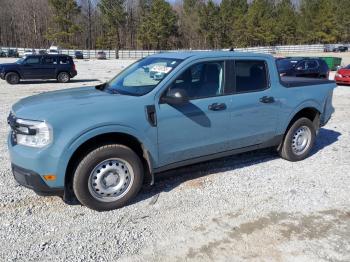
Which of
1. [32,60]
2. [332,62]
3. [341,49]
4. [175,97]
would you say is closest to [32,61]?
[32,60]

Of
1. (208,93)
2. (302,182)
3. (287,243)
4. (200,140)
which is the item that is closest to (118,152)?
(200,140)

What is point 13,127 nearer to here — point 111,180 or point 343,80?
point 111,180

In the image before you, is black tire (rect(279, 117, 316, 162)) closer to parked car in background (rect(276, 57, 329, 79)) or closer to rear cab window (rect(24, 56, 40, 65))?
parked car in background (rect(276, 57, 329, 79))

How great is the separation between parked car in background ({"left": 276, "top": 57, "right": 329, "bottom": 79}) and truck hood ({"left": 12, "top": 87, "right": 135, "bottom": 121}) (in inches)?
567

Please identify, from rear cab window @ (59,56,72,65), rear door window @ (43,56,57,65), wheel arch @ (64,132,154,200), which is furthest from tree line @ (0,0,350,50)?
wheel arch @ (64,132,154,200)

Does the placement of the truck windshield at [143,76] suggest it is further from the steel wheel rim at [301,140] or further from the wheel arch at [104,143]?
the steel wheel rim at [301,140]

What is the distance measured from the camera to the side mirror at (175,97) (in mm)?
4102

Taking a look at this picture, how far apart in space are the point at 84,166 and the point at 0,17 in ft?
331

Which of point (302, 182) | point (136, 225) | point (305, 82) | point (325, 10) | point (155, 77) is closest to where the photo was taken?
point (136, 225)

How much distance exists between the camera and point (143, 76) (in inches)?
187

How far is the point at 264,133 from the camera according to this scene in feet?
17.4

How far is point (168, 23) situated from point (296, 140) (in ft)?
259

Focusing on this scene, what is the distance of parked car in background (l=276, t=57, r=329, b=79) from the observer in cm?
1748

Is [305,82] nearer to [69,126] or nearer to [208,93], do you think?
[208,93]
